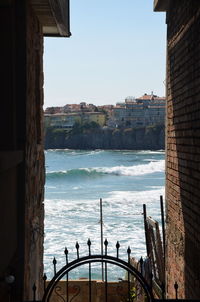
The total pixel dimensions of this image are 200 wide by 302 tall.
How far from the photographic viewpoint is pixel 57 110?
172250 millimetres

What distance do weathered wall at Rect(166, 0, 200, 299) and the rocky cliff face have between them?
11996 cm

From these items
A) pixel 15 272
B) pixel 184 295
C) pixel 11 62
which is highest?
pixel 11 62

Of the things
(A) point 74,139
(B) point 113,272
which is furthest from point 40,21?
(A) point 74,139

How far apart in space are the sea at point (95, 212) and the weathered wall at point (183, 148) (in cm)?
900

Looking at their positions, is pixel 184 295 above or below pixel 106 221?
above

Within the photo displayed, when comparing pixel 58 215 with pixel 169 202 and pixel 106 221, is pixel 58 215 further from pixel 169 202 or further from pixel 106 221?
pixel 169 202

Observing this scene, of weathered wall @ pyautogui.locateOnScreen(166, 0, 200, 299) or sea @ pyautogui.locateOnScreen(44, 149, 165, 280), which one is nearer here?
weathered wall @ pyautogui.locateOnScreen(166, 0, 200, 299)

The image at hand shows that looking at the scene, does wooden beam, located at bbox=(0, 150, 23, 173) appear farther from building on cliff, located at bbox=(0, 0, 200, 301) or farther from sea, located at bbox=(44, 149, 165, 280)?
sea, located at bbox=(44, 149, 165, 280)

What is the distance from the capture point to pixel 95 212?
3419 centimetres

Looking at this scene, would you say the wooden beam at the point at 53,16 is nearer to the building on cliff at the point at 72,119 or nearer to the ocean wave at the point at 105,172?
the ocean wave at the point at 105,172

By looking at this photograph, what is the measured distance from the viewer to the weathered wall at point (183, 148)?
20.5 feet

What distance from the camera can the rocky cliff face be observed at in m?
131

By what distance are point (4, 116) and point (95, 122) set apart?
136522 mm

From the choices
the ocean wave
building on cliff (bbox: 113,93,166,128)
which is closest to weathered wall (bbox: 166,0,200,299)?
the ocean wave
